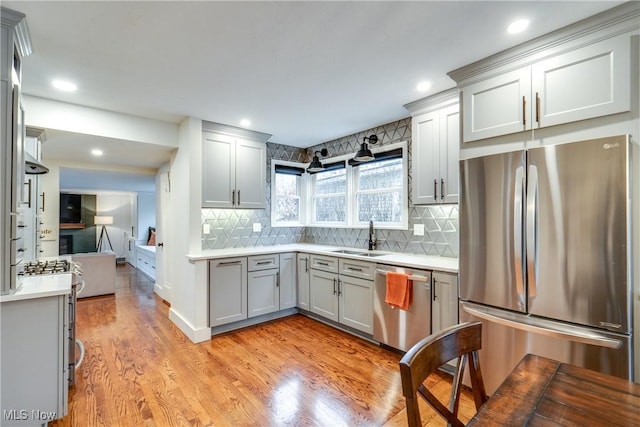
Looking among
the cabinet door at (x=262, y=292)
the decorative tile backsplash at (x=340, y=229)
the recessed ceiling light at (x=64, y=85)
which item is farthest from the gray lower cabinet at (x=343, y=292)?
the recessed ceiling light at (x=64, y=85)

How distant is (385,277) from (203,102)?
255cm

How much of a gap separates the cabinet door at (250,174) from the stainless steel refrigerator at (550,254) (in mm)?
2632

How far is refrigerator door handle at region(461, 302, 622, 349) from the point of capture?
1.60 meters

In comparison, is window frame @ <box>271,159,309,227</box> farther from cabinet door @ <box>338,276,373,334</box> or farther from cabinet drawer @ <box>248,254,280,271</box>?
cabinet door @ <box>338,276,373,334</box>

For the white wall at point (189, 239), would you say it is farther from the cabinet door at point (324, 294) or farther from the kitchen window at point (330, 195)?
the kitchen window at point (330, 195)

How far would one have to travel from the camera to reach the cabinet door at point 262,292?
3.60m

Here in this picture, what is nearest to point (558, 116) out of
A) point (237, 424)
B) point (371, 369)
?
point (371, 369)

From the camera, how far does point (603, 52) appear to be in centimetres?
169

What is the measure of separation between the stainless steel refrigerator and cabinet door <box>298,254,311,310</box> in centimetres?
207

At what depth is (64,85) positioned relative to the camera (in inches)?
102

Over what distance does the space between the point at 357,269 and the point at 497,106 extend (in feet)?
6.47

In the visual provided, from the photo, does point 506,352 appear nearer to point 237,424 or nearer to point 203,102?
point 237,424

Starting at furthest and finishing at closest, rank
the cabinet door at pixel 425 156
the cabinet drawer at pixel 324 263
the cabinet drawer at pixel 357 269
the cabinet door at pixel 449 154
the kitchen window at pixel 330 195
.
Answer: the kitchen window at pixel 330 195 < the cabinet drawer at pixel 324 263 < the cabinet drawer at pixel 357 269 < the cabinet door at pixel 425 156 < the cabinet door at pixel 449 154

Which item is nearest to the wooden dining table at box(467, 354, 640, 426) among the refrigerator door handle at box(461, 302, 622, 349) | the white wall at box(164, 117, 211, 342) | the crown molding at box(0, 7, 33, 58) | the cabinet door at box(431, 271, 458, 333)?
the refrigerator door handle at box(461, 302, 622, 349)
